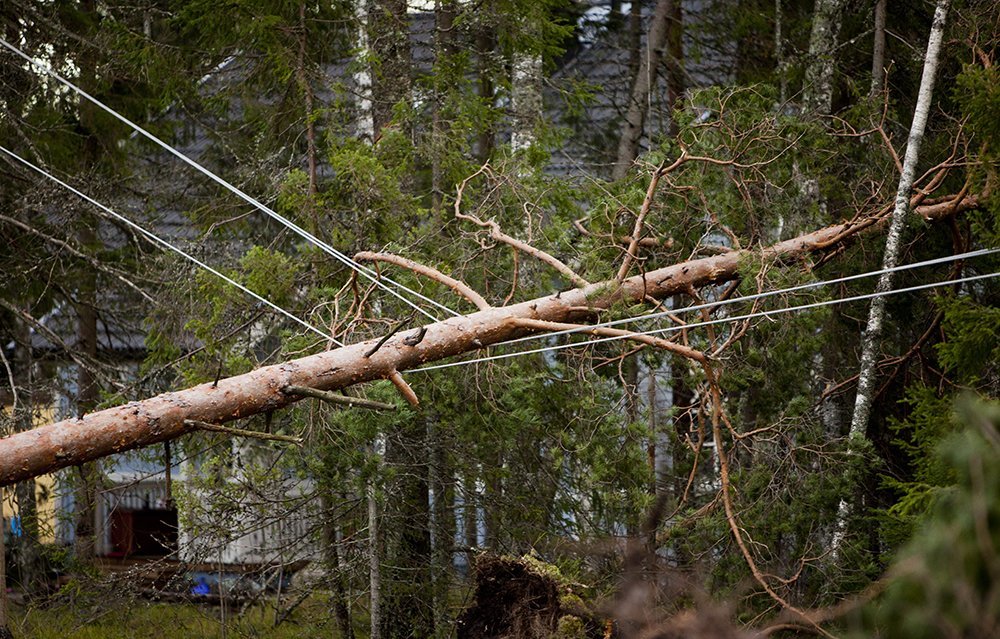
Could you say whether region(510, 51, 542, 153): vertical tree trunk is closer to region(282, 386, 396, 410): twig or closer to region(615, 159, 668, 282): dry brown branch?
region(615, 159, 668, 282): dry brown branch

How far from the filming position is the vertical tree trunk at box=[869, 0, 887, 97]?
8.88 metres

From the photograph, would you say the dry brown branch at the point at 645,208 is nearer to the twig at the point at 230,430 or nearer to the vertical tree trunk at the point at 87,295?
the twig at the point at 230,430

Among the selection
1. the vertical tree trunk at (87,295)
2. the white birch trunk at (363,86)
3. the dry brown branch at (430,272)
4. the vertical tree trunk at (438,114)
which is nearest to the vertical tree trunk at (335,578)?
the dry brown branch at (430,272)

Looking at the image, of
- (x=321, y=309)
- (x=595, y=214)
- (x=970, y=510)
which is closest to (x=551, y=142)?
(x=595, y=214)

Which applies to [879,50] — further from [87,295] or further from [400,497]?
[87,295]

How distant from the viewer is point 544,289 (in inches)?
356

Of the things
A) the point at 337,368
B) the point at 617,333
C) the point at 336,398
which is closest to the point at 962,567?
the point at 336,398

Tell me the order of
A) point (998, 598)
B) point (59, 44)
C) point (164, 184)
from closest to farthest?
point (998, 598) → point (59, 44) → point (164, 184)

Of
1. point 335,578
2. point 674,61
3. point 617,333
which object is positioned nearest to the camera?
point 617,333

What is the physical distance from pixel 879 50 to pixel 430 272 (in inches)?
157

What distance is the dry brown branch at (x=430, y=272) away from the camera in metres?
7.76

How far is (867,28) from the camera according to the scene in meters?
10.0

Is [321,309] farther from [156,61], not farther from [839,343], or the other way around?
[839,343]

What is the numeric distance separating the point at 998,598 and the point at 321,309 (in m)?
6.87
